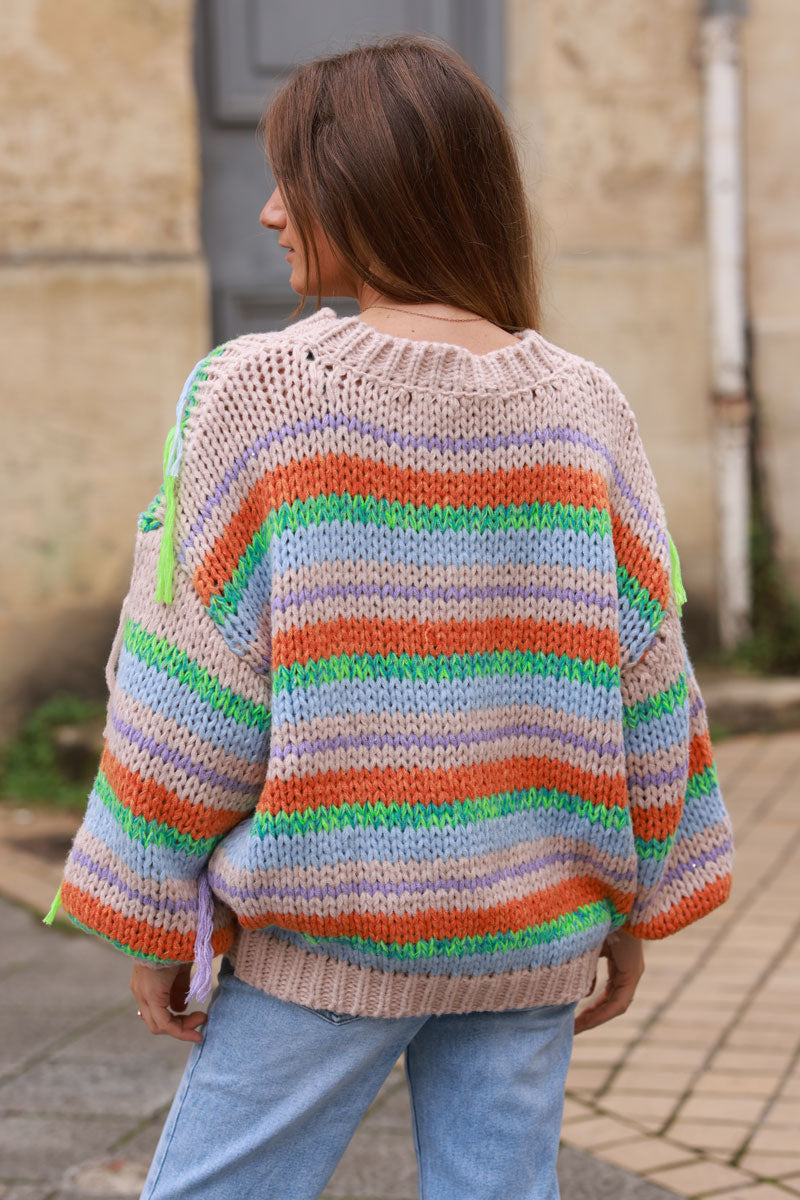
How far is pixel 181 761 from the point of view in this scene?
157 cm

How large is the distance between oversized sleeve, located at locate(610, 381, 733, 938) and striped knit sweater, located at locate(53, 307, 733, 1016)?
0.02 meters

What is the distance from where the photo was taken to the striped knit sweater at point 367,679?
1555 mm

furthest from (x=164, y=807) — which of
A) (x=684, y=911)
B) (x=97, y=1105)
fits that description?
→ (x=97, y=1105)

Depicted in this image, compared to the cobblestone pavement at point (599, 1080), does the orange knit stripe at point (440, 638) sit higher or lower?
higher

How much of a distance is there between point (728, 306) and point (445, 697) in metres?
5.01

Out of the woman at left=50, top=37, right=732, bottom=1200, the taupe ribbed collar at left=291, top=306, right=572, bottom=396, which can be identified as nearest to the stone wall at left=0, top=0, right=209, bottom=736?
the woman at left=50, top=37, right=732, bottom=1200

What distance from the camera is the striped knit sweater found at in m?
1.55

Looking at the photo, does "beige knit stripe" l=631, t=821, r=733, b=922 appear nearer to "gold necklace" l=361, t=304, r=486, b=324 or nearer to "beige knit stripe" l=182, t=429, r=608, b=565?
"beige knit stripe" l=182, t=429, r=608, b=565

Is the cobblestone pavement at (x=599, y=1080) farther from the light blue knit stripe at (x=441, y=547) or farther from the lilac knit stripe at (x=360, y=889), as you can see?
the light blue knit stripe at (x=441, y=547)

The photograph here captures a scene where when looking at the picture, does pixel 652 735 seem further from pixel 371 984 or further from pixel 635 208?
pixel 635 208

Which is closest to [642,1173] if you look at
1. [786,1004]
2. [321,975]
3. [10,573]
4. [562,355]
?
[786,1004]

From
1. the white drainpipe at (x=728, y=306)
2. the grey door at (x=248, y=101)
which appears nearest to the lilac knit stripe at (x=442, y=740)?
the grey door at (x=248, y=101)

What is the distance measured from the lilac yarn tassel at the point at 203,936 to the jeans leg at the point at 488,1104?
0.27 m

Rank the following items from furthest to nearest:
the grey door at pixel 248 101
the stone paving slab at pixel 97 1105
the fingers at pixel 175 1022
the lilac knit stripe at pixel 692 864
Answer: the grey door at pixel 248 101 → the stone paving slab at pixel 97 1105 → the lilac knit stripe at pixel 692 864 → the fingers at pixel 175 1022
